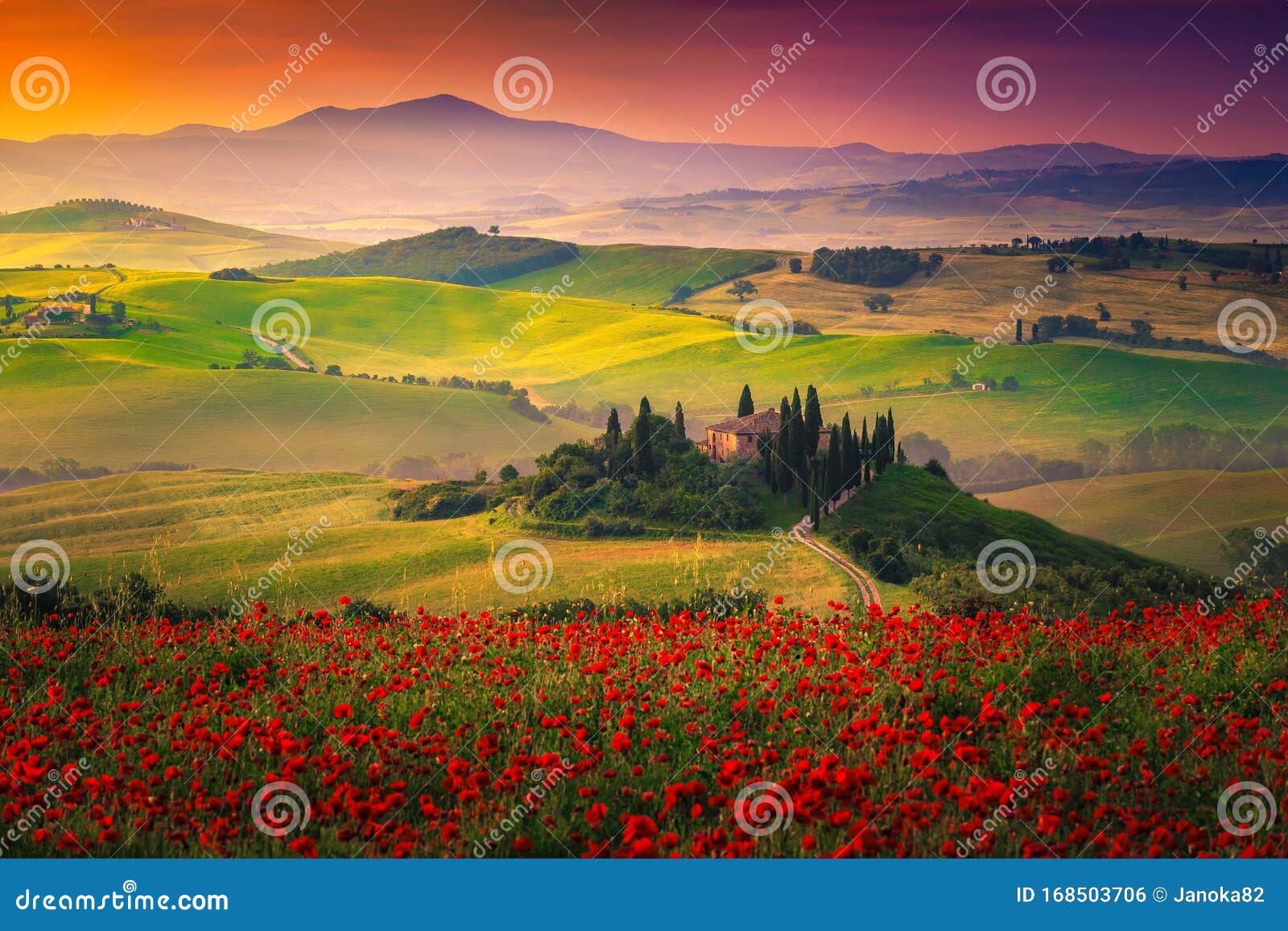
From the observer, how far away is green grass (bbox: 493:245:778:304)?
5285 inches

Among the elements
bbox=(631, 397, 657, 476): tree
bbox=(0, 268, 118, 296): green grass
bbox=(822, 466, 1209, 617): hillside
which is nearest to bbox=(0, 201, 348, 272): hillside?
bbox=(0, 268, 118, 296): green grass

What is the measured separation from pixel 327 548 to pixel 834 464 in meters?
16.1

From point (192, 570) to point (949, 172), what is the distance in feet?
431

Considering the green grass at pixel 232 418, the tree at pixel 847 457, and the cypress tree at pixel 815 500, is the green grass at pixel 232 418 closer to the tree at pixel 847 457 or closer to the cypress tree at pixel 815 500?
the tree at pixel 847 457

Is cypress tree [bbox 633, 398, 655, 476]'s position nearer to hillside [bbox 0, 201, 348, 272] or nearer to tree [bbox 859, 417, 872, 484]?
tree [bbox 859, 417, 872, 484]

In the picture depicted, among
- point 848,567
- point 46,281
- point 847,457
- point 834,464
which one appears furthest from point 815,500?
point 46,281

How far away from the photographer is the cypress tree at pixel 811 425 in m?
36.2

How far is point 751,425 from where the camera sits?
39000mm

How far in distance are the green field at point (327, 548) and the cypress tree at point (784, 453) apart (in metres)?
3.24

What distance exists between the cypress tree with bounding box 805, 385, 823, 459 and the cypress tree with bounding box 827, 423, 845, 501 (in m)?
0.57

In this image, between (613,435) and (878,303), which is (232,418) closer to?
(613,435)

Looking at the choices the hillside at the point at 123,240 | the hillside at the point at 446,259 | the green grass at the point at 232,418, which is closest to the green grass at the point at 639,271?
the hillside at the point at 446,259

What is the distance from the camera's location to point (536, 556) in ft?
102

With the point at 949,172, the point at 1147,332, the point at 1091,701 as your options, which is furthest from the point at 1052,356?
the point at 1091,701
